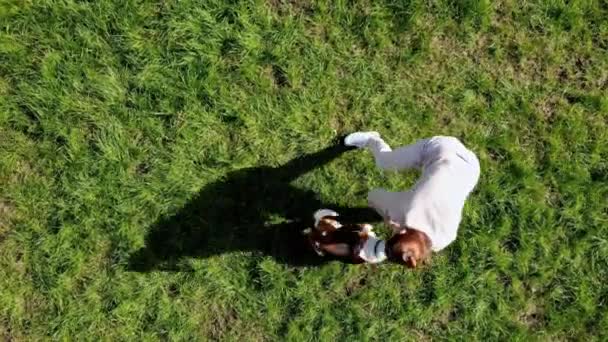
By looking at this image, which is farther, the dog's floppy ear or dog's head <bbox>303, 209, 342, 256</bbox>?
the dog's floppy ear

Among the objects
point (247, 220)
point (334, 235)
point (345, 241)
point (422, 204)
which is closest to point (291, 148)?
point (247, 220)

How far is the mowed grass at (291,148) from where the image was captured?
4.71 m

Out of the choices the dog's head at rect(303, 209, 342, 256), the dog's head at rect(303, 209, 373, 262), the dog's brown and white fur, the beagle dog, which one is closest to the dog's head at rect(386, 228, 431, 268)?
the dog's brown and white fur

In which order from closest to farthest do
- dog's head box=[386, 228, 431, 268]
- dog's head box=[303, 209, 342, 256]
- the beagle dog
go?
dog's head box=[386, 228, 431, 268]
the beagle dog
dog's head box=[303, 209, 342, 256]

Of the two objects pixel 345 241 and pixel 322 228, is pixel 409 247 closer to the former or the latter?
pixel 345 241

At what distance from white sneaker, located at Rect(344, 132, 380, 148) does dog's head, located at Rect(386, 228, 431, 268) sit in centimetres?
135

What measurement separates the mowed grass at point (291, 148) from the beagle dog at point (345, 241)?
0.37 m

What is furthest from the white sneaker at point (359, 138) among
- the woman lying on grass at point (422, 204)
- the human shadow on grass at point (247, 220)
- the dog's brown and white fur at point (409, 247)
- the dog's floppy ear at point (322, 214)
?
the dog's brown and white fur at point (409, 247)

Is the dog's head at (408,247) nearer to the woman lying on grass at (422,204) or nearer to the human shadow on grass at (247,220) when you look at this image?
the woman lying on grass at (422,204)

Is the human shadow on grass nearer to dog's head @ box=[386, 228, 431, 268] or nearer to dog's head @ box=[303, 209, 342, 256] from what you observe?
dog's head @ box=[303, 209, 342, 256]

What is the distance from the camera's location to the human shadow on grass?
481cm

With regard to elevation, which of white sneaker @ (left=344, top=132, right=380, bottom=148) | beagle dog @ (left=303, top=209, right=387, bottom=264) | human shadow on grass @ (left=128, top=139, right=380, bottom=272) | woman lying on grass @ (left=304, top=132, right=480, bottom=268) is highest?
woman lying on grass @ (left=304, top=132, right=480, bottom=268)

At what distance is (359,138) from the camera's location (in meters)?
4.86

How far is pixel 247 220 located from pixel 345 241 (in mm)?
899
